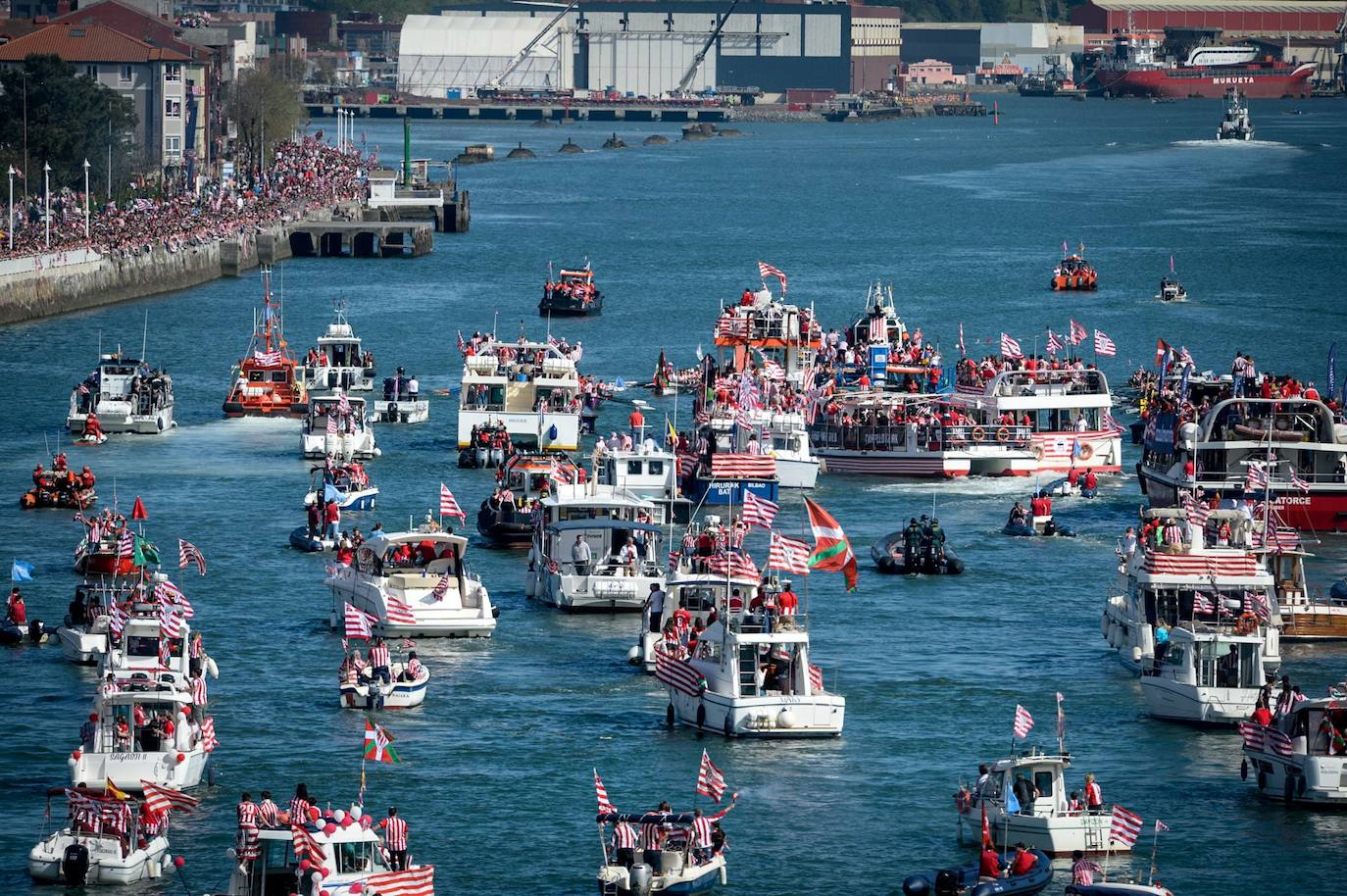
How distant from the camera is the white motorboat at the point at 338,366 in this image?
333 feet

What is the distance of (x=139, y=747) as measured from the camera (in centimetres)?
4788

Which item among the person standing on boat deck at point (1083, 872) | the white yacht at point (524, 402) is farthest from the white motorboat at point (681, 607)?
the white yacht at point (524, 402)

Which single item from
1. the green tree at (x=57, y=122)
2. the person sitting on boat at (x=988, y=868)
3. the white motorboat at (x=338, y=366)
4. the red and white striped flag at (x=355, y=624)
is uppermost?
the green tree at (x=57, y=122)

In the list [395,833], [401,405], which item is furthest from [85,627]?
[401,405]

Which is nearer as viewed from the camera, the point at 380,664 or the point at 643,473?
the point at 380,664

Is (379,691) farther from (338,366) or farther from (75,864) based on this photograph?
(338,366)

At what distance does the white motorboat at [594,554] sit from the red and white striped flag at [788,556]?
9999mm

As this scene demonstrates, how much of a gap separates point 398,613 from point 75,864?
1783cm

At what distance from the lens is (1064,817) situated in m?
44.5

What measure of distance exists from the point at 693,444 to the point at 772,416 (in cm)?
304

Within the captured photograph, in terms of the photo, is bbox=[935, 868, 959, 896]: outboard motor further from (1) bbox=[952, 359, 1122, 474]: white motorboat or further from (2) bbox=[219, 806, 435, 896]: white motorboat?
(1) bbox=[952, 359, 1122, 474]: white motorboat

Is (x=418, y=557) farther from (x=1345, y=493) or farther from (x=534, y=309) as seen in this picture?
(x=534, y=309)

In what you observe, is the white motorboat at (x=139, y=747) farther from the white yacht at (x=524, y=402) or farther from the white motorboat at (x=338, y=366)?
the white motorboat at (x=338, y=366)

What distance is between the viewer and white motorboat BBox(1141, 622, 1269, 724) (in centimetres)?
5334
